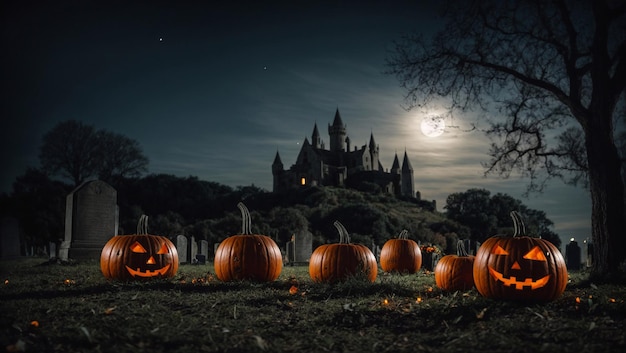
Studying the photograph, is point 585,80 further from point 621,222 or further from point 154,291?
point 154,291

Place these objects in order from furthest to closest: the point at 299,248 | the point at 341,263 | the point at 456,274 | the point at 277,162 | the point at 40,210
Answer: the point at 277,162, the point at 40,210, the point at 299,248, the point at 341,263, the point at 456,274

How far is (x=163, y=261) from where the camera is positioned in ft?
29.9

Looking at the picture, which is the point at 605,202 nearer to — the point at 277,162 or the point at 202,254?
the point at 202,254

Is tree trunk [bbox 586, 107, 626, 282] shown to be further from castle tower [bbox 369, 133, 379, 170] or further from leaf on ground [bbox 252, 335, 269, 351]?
castle tower [bbox 369, 133, 379, 170]

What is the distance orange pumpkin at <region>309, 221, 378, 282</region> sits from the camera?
8.92 metres

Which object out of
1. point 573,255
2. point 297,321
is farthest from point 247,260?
point 573,255

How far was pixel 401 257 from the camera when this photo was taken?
42.0 feet

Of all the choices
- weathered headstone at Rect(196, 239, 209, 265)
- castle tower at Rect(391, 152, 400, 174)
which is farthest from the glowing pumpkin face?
castle tower at Rect(391, 152, 400, 174)

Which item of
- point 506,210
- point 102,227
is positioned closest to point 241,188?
point 506,210

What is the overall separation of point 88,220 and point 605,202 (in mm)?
13117

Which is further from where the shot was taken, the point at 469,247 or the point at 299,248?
the point at 469,247

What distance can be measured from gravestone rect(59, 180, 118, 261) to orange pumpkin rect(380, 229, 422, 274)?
8214mm

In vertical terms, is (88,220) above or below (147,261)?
above

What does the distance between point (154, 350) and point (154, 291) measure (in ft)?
10.9
